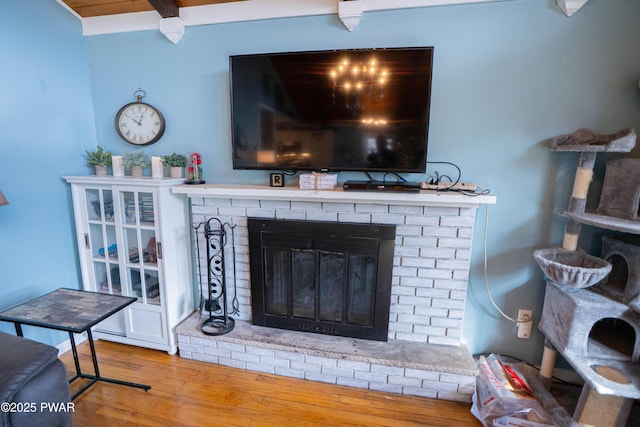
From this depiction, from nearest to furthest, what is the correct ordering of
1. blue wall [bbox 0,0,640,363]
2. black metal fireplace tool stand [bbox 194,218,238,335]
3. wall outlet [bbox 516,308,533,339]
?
blue wall [bbox 0,0,640,363] → wall outlet [bbox 516,308,533,339] → black metal fireplace tool stand [bbox 194,218,238,335]

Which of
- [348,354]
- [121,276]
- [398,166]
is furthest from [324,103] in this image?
[121,276]

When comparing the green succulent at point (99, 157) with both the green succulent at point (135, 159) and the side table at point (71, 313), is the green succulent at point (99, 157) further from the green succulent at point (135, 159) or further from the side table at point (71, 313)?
the side table at point (71, 313)

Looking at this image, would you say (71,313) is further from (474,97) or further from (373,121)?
(474,97)

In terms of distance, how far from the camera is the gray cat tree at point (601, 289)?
1.30 metres

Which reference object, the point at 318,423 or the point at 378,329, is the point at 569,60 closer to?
the point at 378,329

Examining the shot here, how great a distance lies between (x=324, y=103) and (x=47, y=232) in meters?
1.99

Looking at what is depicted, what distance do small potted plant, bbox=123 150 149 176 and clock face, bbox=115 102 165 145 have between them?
9cm

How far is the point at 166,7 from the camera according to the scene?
5.92ft

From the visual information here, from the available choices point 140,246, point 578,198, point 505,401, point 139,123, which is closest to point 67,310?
point 140,246

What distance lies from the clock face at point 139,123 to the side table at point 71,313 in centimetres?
109

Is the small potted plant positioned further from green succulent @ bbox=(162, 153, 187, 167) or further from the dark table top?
the dark table top

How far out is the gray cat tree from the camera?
1.30 metres

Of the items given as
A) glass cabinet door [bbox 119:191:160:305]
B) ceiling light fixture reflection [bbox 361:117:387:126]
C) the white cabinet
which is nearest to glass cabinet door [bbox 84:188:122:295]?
the white cabinet

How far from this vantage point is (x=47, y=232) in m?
1.90
